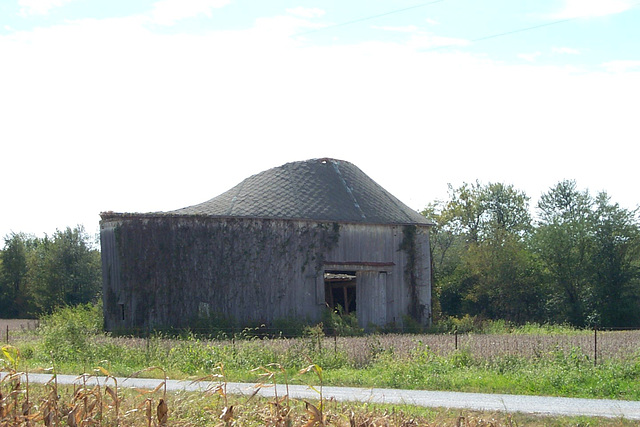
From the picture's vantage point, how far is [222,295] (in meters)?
29.9

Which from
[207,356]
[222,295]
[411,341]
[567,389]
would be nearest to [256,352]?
[207,356]

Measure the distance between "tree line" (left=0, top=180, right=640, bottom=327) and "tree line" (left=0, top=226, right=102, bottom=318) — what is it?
3.0 inches

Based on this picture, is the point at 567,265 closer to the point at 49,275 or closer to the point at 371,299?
the point at 371,299

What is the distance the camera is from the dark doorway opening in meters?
33.2

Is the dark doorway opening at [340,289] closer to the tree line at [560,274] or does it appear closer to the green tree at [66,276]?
the tree line at [560,274]

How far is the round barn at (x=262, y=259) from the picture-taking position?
29672 millimetres

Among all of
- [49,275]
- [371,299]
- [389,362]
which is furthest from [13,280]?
[389,362]

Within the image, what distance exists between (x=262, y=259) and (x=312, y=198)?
4027 mm

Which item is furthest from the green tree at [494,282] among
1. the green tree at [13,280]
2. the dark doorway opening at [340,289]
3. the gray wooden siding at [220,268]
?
the green tree at [13,280]

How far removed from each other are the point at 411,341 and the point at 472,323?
15.0 metres

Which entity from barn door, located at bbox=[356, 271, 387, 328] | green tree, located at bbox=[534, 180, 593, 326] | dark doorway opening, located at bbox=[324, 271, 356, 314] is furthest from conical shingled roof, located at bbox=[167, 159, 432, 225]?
green tree, located at bbox=[534, 180, 593, 326]

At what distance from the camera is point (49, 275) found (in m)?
56.2

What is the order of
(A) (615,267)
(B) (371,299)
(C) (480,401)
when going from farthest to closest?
(A) (615,267) < (B) (371,299) < (C) (480,401)

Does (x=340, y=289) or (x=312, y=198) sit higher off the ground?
(x=312, y=198)
